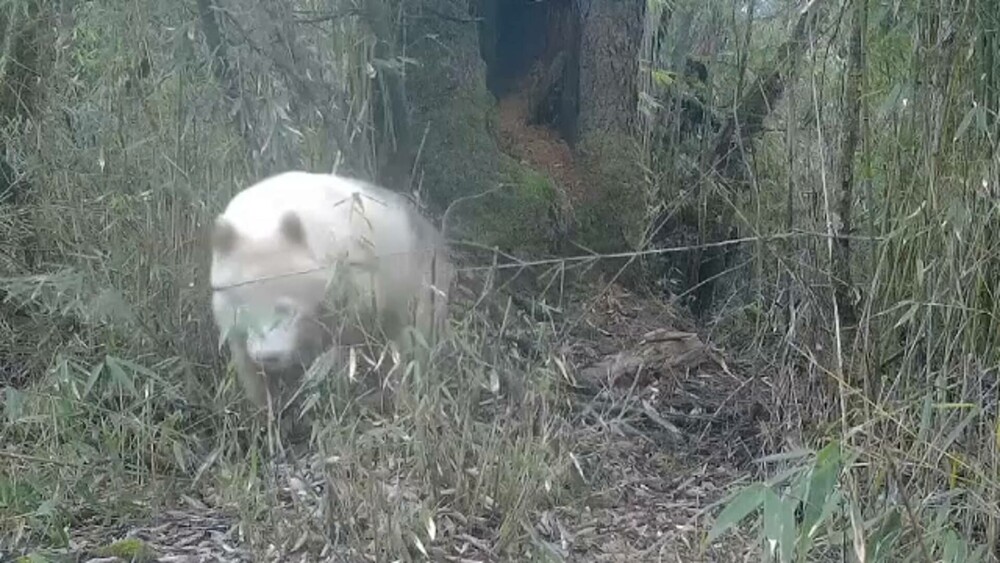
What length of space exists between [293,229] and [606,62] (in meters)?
1.20

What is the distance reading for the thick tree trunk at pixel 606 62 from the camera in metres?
3.87

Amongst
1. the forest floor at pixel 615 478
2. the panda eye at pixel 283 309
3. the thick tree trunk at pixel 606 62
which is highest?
the thick tree trunk at pixel 606 62

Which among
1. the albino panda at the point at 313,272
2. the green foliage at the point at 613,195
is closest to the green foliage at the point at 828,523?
the albino panda at the point at 313,272

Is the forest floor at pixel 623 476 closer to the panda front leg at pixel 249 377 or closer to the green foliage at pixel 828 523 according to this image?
the green foliage at pixel 828 523

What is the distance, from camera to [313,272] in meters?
3.15

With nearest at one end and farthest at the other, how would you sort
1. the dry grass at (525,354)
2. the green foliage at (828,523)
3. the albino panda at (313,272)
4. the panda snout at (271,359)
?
the green foliage at (828,523) < the dry grass at (525,354) < the albino panda at (313,272) < the panda snout at (271,359)

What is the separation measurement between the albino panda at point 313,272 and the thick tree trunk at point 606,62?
2.60ft

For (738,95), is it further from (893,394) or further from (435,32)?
(893,394)

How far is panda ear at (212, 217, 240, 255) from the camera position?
11.0 feet

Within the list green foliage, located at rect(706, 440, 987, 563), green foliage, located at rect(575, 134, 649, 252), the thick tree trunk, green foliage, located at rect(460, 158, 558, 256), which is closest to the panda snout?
green foliage, located at rect(460, 158, 558, 256)

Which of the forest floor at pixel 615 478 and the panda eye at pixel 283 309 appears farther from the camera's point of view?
the panda eye at pixel 283 309

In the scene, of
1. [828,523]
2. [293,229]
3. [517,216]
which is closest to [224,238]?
[293,229]

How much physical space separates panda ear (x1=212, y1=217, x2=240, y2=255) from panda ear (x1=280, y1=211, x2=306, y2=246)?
0.15m

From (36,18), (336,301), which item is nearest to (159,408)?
(336,301)
